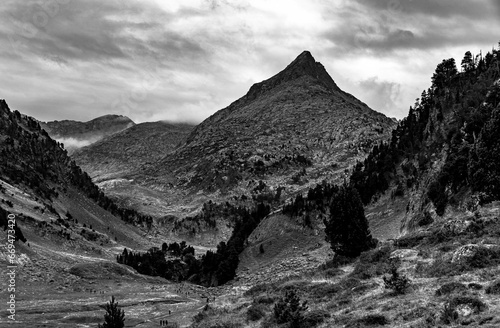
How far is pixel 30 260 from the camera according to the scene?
3479 inches

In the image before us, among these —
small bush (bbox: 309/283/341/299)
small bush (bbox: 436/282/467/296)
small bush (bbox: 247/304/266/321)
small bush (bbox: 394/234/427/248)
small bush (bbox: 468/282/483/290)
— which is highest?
small bush (bbox: 394/234/427/248)

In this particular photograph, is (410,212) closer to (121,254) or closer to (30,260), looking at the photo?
(30,260)

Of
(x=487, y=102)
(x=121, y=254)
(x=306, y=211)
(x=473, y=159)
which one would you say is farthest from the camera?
(x=121, y=254)

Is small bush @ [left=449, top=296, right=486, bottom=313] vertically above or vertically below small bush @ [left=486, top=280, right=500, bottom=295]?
below

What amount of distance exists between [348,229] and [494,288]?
132ft

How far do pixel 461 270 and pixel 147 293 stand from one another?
7196 cm

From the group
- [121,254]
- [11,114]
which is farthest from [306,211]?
[11,114]

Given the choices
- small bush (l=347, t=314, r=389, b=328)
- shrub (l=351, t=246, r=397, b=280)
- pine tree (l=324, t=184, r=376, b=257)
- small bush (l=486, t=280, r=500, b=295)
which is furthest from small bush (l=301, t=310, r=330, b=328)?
pine tree (l=324, t=184, r=376, b=257)

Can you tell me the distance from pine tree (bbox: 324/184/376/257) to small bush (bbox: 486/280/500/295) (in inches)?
1548

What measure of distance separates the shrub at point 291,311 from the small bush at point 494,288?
34.1 ft

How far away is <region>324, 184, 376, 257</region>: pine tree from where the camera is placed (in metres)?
61.2

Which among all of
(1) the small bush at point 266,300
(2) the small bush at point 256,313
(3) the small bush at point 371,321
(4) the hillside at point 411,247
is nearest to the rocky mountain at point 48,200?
(4) the hillside at point 411,247

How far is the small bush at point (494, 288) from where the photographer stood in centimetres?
2127

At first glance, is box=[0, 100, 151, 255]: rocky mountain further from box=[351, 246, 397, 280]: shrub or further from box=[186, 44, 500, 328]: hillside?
box=[351, 246, 397, 280]: shrub
